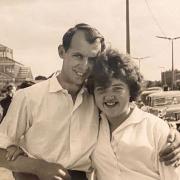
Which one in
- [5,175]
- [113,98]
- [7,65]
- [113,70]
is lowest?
[7,65]

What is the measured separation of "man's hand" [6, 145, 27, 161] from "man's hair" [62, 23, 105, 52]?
0.64 m

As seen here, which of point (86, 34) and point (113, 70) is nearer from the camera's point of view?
point (113, 70)

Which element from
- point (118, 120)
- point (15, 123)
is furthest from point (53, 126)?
point (118, 120)

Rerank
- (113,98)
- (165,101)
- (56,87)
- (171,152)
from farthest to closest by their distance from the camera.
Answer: (165,101)
(56,87)
(113,98)
(171,152)

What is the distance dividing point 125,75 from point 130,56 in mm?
169

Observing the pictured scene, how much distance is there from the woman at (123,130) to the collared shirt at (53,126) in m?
0.08

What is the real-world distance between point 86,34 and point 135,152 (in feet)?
2.44

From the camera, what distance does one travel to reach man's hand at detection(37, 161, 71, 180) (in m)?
2.85

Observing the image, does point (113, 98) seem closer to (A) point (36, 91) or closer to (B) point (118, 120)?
(B) point (118, 120)

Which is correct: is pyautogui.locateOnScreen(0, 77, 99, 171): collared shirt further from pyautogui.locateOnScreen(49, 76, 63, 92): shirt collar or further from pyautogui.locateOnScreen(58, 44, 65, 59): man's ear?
pyautogui.locateOnScreen(58, 44, 65, 59): man's ear

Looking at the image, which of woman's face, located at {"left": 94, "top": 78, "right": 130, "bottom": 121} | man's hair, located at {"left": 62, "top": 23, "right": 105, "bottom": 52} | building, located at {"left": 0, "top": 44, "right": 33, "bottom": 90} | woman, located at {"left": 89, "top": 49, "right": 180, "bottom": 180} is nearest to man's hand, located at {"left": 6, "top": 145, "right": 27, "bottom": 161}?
woman, located at {"left": 89, "top": 49, "right": 180, "bottom": 180}

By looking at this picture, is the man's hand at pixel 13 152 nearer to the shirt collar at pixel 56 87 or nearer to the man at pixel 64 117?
the man at pixel 64 117

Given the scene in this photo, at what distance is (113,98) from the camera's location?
2949 mm

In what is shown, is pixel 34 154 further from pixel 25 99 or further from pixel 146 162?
pixel 146 162
